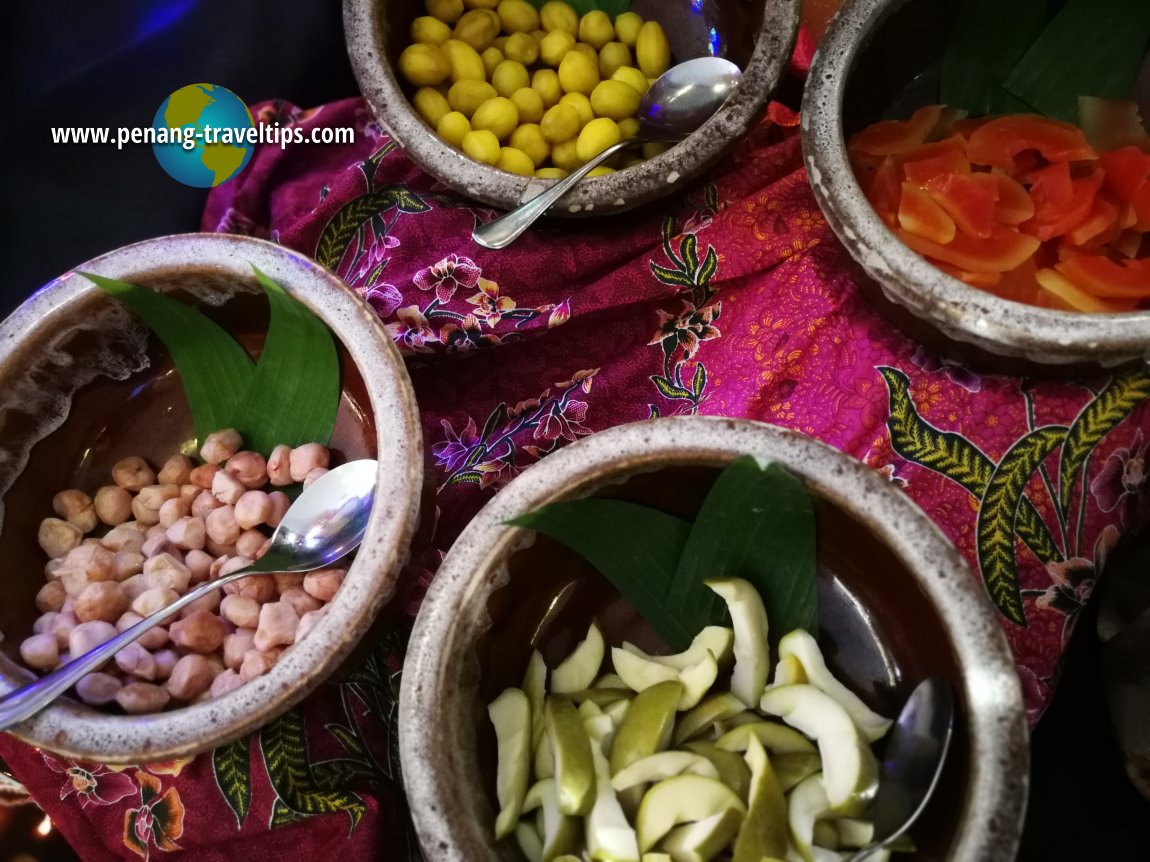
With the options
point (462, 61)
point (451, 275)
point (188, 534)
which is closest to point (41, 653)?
point (188, 534)

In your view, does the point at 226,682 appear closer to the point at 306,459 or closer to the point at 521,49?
the point at 306,459

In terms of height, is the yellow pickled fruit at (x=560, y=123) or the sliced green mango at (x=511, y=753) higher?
the yellow pickled fruit at (x=560, y=123)

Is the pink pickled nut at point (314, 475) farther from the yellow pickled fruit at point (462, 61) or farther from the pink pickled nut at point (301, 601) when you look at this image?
the yellow pickled fruit at point (462, 61)

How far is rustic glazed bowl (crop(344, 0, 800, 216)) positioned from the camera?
3.01 ft

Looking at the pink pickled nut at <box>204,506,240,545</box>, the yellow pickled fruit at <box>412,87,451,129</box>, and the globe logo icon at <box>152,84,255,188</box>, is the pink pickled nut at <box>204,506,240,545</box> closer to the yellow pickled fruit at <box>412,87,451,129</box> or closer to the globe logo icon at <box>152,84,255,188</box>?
the yellow pickled fruit at <box>412,87,451,129</box>

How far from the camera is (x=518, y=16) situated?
3.71 ft

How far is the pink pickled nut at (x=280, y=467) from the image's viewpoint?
90 cm

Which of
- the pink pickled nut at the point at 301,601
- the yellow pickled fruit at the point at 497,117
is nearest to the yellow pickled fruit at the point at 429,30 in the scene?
the yellow pickled fruit at the point at 497,117

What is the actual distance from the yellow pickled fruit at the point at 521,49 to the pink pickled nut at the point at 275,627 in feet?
2.38

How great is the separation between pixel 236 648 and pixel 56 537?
0.25 m

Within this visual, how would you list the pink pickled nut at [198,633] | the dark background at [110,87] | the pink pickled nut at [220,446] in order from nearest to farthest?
the pink pickled nut at [198,633]
the pink pickled nut at [220,446]
the dark background at [110,87]

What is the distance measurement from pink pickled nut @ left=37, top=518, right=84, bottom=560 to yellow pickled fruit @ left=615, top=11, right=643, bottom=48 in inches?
33.7

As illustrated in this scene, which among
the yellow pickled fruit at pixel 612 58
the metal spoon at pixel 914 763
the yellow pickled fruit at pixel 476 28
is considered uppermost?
the yellow pickled fruit at pixel 476 28

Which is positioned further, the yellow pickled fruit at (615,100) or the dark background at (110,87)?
the dark background at (110,87)
